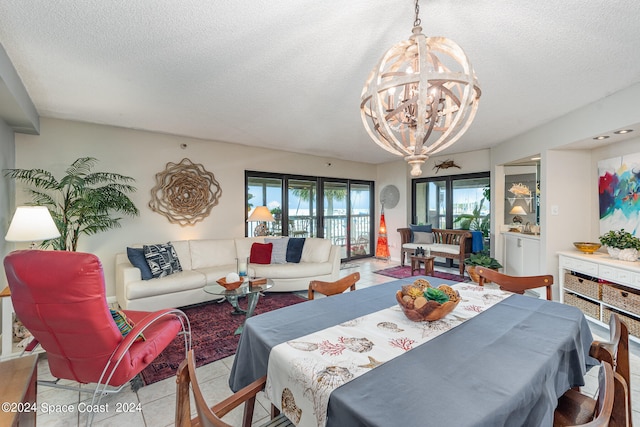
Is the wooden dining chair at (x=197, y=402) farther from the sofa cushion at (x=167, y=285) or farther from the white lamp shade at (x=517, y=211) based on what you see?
the white lamp shade at (x=517, y=211)

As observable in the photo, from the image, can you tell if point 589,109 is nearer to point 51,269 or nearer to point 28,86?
point 51,269

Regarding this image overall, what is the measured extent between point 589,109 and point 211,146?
17.0ft

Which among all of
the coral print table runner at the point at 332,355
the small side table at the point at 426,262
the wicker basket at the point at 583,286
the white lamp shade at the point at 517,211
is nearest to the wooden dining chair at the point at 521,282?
the coral print table runner at the point at 332,355

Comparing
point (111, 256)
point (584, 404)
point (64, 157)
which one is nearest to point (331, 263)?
point (111, 256)

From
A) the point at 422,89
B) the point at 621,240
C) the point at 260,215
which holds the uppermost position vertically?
the point at 422,89

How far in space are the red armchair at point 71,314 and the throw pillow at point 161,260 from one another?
1.95 meters

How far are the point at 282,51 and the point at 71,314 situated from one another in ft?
6.96

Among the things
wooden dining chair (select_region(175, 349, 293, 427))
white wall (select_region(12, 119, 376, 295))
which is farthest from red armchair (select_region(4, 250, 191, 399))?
white wall (select_region(12, 119, 376, 295))

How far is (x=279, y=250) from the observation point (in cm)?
467

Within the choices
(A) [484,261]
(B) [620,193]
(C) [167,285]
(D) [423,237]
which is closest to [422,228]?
(D) [423,237]

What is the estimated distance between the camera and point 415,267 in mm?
5602

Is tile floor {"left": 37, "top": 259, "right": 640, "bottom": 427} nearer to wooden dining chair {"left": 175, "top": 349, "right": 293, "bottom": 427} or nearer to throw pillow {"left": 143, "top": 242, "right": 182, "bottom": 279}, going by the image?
wooden dining chair {"left": 175, "top": 349, "right": 293, "bottom": 427}

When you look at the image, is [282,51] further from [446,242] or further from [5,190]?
[446,242]

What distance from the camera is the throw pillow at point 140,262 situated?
11.5 feet
